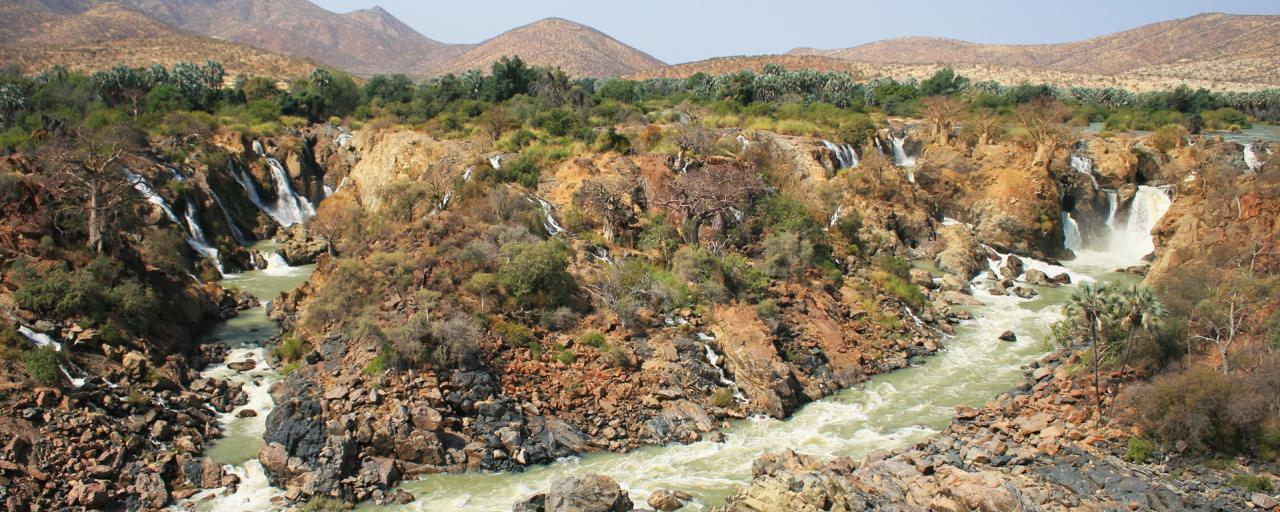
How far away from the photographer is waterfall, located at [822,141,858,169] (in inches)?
1800

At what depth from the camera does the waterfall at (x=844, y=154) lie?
150ft

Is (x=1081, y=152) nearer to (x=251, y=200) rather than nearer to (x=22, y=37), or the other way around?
(x=251, y=200)

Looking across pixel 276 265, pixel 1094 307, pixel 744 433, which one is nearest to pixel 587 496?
pixel 744 433

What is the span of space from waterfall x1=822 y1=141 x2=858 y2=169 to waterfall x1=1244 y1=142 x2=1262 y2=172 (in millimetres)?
19419

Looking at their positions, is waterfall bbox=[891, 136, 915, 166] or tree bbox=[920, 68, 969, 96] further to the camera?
tree bbox=[920, 68, 969, 96]

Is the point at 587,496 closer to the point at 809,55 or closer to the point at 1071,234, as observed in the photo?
the point at 1071,234

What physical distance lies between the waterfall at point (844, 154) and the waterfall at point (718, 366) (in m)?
23.0

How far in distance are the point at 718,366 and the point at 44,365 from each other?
682 inches

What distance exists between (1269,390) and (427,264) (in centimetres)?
2223

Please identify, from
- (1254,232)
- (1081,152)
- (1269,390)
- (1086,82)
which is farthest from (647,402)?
(1086,82)

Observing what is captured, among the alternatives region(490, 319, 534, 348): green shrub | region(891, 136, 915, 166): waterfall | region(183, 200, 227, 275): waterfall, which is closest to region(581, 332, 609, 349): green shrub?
region(490, 319, 534, 348): green shrub

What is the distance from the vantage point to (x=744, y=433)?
2162 centimetres

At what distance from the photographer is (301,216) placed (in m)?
46.9

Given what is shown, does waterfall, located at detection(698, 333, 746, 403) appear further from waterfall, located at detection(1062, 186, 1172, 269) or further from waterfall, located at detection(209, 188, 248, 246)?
waterfall, located at detection(209, 188, 248, 246)
